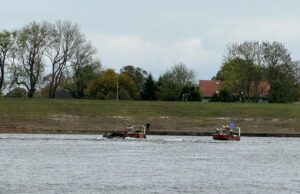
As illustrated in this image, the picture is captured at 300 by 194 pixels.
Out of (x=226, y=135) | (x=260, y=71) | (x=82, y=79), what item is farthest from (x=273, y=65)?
(x=226, y=135)

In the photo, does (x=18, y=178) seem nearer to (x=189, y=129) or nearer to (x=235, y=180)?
(x=235, y=180)

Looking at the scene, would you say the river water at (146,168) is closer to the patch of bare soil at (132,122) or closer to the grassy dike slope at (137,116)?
the patch of bare soil at (132,122)

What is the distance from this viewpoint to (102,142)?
88.1m

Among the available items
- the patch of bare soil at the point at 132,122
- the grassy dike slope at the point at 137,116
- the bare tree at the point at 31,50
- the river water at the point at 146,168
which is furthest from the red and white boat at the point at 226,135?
the bare tree at the point at 31,50

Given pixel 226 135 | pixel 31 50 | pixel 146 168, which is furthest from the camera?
pixel 31 50

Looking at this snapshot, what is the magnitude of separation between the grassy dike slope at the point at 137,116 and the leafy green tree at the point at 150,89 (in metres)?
49.3

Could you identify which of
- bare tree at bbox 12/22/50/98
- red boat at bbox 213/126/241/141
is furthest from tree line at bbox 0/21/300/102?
red boat at bbox 213/126/241/141

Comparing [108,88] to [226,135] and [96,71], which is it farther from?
[226,135]

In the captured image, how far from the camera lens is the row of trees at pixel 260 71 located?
172 m

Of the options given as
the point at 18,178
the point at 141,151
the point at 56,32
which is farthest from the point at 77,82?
the point at 18,178

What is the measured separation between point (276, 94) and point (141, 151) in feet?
340

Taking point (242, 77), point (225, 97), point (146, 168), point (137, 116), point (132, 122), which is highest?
point (242, 77)

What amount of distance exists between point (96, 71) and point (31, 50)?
23.8 meters

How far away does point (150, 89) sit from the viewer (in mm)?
186250
